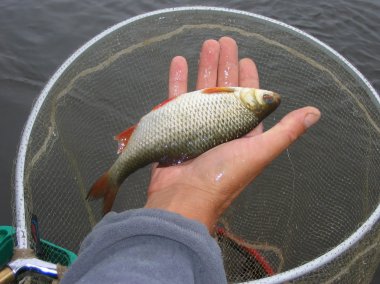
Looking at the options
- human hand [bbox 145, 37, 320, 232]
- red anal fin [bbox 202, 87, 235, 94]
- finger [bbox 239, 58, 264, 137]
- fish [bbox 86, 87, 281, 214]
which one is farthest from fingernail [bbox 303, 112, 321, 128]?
finger [bbox 239, 58, 264, 137]

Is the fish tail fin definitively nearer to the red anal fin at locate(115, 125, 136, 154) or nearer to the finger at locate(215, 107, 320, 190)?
the red anal fin at locate(115, 125, 136, 154)

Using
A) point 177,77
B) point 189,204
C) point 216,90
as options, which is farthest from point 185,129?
point 177,77

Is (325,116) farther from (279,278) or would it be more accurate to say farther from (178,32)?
(279,278)

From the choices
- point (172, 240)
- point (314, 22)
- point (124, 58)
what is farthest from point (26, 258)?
point (314, 22)

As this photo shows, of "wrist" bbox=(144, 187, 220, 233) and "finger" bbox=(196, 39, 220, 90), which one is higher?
"finger" bbox=(196, 39, 220, 90)

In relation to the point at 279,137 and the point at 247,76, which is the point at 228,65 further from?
the point at 279,137

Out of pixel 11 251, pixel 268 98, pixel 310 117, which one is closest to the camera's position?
pixel 310 117
